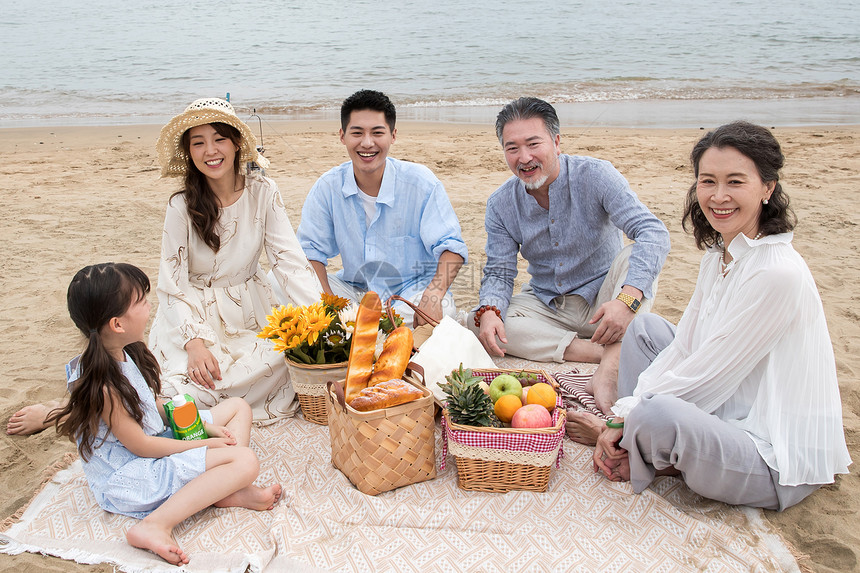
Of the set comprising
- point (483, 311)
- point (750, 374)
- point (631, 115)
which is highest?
point (631, 115)

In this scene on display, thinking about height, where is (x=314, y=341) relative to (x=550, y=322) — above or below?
above

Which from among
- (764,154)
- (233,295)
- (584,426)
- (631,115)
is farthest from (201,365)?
(631,115)

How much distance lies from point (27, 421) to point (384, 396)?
2.08m

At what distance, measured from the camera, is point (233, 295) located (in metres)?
3.81

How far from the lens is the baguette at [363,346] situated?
2.71 meters

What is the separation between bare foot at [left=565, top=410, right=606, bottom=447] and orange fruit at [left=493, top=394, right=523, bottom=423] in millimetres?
498

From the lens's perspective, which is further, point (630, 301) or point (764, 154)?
point (630, 301)

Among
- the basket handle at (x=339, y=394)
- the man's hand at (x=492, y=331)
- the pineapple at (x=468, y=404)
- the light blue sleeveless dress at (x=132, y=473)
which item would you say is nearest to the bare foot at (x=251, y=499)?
the light blue sleeveless dress at (x=132, y=473)

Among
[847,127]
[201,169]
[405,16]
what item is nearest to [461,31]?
[405,16]

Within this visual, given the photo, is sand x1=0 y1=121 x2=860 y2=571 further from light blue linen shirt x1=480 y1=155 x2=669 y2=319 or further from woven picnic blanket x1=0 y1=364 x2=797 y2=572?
light blue linen shirt x1=480 y1=155 x2=669 y2=319

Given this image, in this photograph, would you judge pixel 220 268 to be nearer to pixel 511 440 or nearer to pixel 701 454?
pixel 511 440

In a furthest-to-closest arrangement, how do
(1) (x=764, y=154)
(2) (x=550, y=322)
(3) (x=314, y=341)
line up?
(2) (x=550, y=322) < (3) (x=314, y=341) < (1) (x=764, y=154)

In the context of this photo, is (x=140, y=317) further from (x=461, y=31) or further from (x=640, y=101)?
(x=461, y=31)

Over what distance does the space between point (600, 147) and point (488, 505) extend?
26.2 feet
